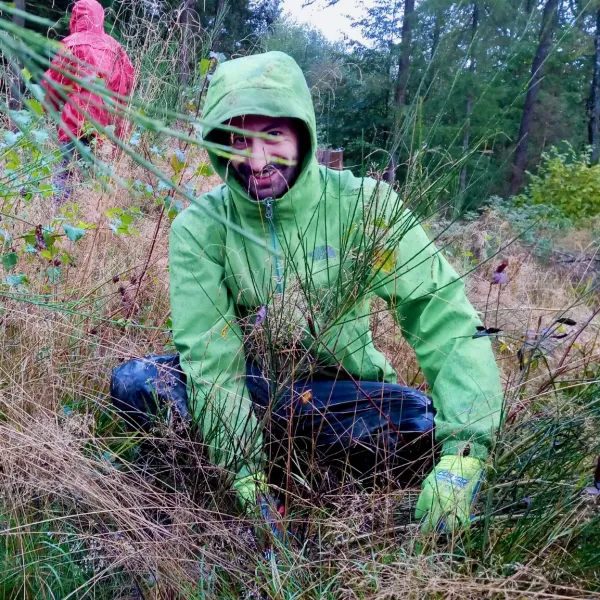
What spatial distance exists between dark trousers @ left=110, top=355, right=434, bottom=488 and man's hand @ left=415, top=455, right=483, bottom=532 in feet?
0.82

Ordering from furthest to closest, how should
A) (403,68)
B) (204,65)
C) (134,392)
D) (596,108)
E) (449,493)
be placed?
(596,108), (403,68), (204,65), (134,392), (449,493)

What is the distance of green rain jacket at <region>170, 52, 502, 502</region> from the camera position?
1643 millimetres

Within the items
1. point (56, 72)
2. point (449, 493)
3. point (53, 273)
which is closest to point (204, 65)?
point (53, 273)

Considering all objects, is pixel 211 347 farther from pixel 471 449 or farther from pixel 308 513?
pixel 471 449

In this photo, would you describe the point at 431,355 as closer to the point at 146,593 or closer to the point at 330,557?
the point at 330,557

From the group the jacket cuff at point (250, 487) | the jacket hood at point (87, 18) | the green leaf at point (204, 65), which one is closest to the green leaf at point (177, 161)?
the green leaf at point (204, 65)

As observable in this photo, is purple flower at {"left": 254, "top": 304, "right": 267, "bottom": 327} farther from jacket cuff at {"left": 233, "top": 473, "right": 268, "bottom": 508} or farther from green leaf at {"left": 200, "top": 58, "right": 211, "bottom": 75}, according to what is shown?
green leaf at {"left": 200, "top": 58, "right": 211, "bottom": 75}

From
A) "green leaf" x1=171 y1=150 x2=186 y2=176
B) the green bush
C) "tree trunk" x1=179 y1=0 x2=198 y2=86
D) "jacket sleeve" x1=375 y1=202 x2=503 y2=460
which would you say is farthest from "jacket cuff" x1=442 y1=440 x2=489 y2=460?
the green bush

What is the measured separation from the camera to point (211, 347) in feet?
6.55

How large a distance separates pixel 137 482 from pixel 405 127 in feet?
3.57

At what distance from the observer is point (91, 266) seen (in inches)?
108

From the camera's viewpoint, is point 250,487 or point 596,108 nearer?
point 250,487

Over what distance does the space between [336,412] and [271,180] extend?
2.36 ft

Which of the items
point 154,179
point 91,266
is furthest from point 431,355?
point 154,179
